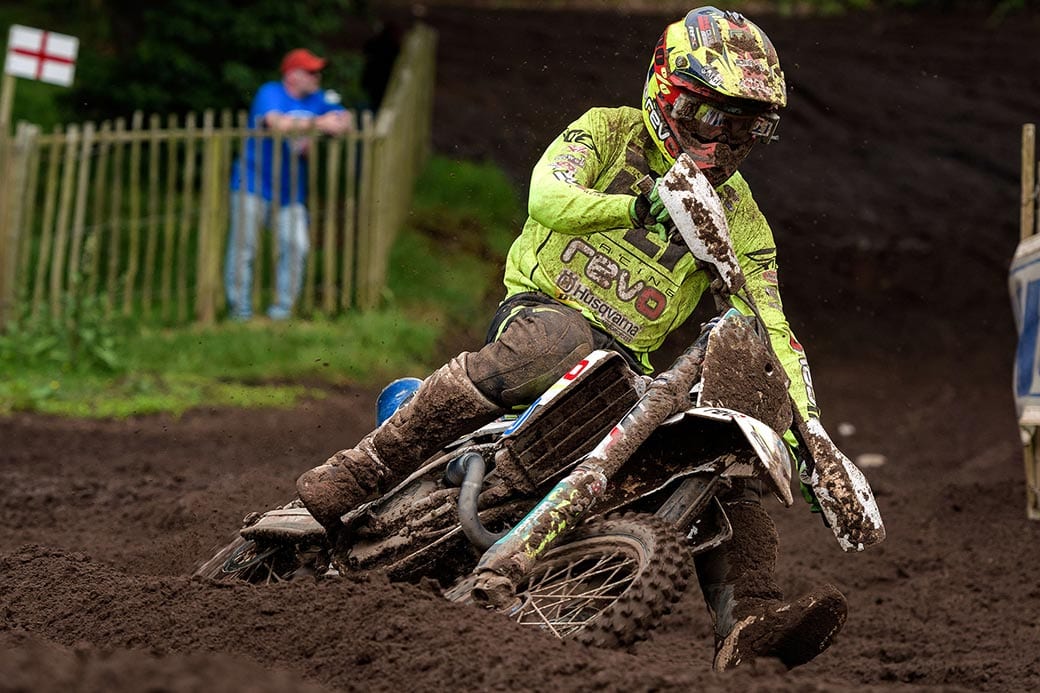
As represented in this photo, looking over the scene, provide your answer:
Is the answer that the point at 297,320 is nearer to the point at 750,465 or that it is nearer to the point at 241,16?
the point at 241,16

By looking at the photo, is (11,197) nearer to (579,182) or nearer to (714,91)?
(579,182)

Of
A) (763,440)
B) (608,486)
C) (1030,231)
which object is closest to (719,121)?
(763,440)

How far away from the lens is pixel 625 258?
17.4 feet

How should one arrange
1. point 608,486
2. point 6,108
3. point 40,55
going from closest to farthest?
1. point 608,486
2. point 6,108
3. point 40,55

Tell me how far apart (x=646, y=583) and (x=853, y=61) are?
18.4 m

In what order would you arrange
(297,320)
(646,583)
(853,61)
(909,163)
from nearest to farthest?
(646,583) → (297,320) → (909,163) → (853,61)

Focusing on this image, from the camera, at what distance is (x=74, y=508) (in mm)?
8023

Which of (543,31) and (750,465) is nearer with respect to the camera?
(750,465)

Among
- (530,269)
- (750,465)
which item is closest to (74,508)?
(530,269)

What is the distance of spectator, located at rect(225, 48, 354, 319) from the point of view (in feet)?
40.8

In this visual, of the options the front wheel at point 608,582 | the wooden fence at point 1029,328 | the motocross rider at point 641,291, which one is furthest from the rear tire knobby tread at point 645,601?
the wooden fence at point 1029,328

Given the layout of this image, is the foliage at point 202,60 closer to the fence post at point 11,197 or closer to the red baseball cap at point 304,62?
the red baseball cap at point 304,62

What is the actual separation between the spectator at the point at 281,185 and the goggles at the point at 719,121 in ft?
24.9

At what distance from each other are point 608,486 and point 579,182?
1.02 meters
